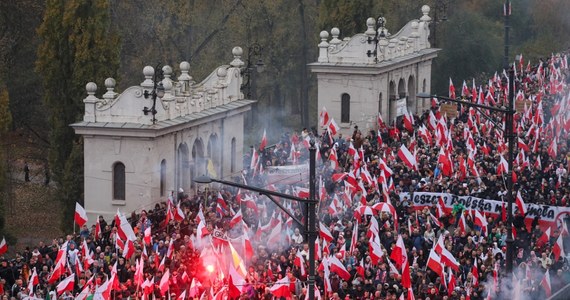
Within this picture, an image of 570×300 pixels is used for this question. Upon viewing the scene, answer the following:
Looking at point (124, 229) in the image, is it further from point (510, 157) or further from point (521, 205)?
point (521, 205)

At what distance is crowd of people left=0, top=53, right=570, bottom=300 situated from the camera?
36812mm

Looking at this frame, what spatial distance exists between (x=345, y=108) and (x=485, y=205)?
852 inches

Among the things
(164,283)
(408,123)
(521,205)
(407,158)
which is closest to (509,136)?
(164,283)

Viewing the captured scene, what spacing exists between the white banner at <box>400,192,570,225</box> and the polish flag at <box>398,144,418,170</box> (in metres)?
2.94

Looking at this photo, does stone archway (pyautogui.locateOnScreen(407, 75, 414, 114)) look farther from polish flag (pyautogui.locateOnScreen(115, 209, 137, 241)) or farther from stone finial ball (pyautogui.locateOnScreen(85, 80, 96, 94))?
polish flag (pyautogui.locateOnScreen(115, 209, 137, 241))

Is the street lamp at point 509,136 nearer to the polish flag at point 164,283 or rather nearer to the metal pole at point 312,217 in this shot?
the metal pole at point 312,217

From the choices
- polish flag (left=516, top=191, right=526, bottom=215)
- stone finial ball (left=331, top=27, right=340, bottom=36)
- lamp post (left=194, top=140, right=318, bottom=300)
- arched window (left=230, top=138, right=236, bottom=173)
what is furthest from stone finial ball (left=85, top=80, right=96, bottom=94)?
stone finial ball (left=331, top=27, right=340, bottom=36)

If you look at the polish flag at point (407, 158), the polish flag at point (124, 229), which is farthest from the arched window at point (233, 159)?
the polish flag at point (124, 229)

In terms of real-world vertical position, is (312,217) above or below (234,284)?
above

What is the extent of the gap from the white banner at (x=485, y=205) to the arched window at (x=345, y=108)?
Answer: 19.9m

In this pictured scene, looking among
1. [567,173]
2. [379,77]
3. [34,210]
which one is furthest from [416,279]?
[379,77]

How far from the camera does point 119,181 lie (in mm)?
49250

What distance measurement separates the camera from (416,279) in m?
38.0

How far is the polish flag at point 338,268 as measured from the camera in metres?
37.7
